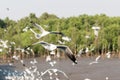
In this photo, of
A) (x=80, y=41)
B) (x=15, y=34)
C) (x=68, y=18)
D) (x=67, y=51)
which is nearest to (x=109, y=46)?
(x=80, y=41)

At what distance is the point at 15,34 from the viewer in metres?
102

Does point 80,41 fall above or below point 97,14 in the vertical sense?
below

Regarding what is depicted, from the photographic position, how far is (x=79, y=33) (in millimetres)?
96188

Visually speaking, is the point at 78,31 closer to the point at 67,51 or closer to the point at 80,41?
the point at 80,41

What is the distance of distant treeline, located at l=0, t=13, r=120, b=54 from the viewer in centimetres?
9419

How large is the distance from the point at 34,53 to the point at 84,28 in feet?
38.4

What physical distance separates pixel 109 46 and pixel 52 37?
1110cm

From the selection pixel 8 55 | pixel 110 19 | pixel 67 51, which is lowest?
pixel 67 51

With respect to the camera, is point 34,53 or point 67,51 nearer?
point 67,51

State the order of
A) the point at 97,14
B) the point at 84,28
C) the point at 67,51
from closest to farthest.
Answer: the point at 67,51, the point at 84,28, the point at 97,14

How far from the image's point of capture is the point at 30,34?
319 ft

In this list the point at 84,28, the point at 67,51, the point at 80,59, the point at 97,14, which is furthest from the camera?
the point at 97,14

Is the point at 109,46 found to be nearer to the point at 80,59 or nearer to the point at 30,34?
the point at 80,59

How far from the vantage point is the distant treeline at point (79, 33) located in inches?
3708
